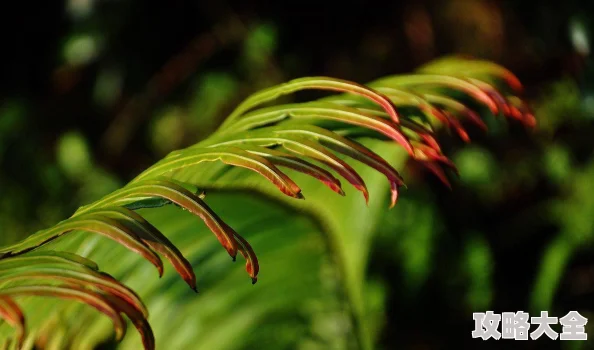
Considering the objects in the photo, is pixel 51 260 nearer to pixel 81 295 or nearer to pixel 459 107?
pixel 81 295

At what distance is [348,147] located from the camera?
1.82 feet

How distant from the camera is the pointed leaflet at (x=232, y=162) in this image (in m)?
0.49

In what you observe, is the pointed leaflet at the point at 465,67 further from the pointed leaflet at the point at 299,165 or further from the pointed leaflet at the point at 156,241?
the pointed leaflet at the point at 156,241

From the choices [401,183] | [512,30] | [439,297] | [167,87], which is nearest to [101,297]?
[401,183]

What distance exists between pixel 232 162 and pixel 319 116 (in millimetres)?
108

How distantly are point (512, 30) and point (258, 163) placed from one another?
124cm

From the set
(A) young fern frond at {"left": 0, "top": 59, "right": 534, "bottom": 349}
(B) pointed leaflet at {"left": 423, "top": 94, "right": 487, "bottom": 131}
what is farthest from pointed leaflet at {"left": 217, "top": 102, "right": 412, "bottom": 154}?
(B) pointed leaflet at {"left": 423, "top": 94, "right": 487, "bottom": 131}

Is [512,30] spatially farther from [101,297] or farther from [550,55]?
[101,297]

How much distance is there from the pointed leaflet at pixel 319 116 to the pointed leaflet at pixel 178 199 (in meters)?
0.10

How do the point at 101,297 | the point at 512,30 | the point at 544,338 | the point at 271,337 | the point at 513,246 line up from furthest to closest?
the point at 512,30 → the point at 513,246 → the point at 544,338 → the point at 271,337 → the point at 101,297

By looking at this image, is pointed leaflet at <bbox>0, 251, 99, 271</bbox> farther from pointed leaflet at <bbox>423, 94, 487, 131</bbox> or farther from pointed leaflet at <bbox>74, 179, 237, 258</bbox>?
pointed leaflet at <bbox>423, 94, 487, 131</bbox>

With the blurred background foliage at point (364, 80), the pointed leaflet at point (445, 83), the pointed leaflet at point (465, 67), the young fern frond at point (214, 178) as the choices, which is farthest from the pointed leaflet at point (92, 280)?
the blurred background foliage at point (364, 80)

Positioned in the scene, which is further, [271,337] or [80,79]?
[80,79]

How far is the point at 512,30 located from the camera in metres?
1.62
